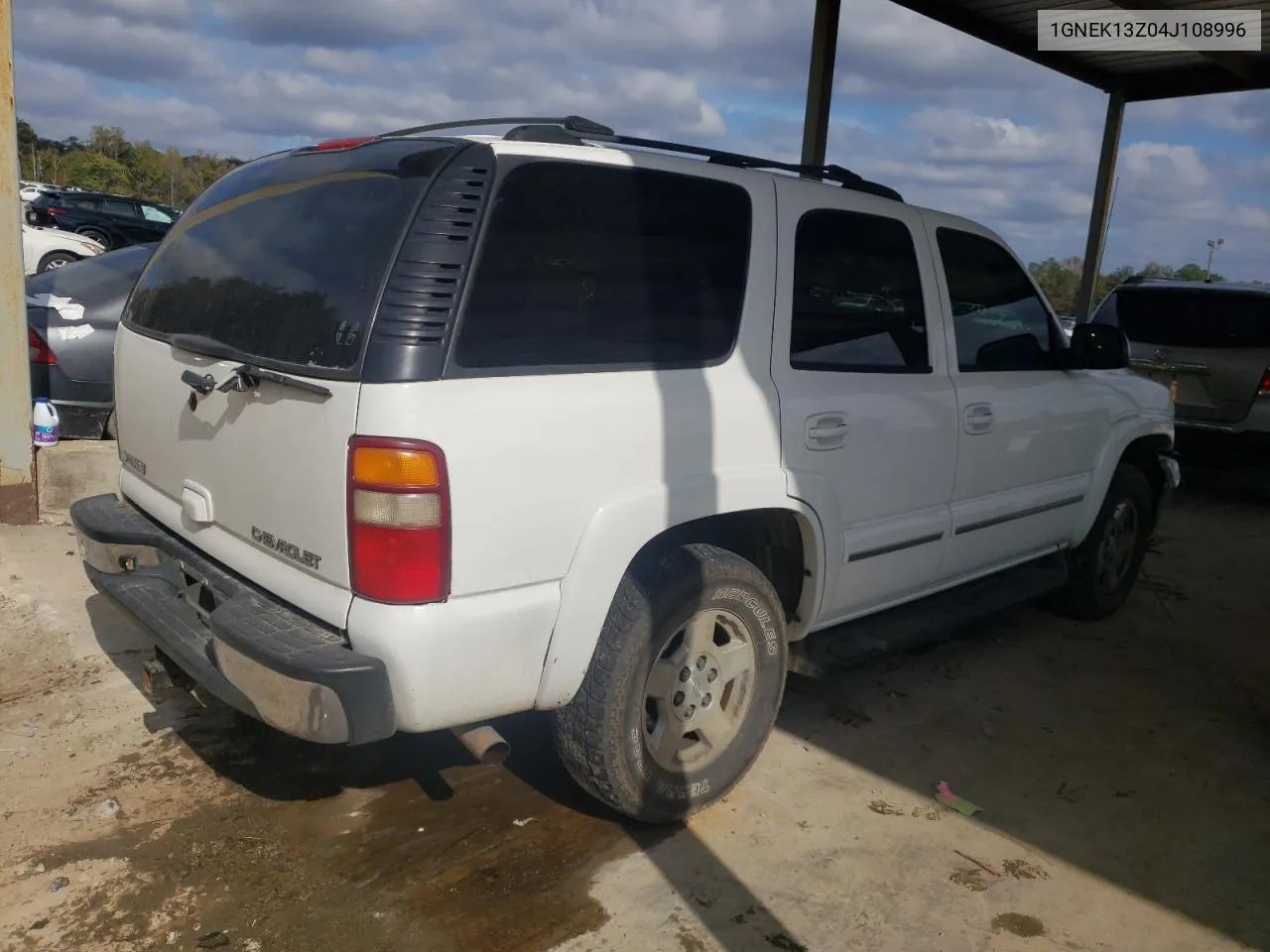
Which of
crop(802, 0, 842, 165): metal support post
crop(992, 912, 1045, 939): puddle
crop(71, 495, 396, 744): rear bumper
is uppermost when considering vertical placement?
crop(802, 0, 842, 165): metal support post

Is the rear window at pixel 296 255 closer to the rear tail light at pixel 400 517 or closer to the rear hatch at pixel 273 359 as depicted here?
the rear hatch at pixel 273 359

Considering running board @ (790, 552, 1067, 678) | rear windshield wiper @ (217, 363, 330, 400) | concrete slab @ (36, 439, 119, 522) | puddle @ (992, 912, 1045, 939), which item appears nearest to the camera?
rear windshield wiper @ (217, 363, 330, 400)

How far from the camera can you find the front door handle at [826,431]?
3.23 meters

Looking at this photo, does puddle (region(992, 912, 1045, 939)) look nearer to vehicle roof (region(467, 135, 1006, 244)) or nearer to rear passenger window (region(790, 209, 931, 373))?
rear passenger window (region(790, 209, 931, 373))

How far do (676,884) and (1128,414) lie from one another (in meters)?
3.41

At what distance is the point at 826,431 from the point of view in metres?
3.28

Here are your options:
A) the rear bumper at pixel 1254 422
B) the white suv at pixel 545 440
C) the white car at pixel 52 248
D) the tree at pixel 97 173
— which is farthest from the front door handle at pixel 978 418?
the tree at pixel 97 173

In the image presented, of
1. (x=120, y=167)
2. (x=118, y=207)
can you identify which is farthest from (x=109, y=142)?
(x=118, y=207)

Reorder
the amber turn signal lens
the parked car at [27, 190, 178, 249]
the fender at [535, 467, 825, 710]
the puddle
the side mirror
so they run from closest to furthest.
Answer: the amber turn signal lens, the fender at [535, 467, 825, 710], the puddle, the side mirror, the parked car at [27, 190, 178, 249]

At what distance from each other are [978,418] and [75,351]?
5148mm

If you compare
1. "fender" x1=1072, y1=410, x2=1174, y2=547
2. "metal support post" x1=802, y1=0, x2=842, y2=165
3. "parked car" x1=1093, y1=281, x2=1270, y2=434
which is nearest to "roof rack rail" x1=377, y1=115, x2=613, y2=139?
"fender" x1=1072, y1=410, x2=1174, y2=547

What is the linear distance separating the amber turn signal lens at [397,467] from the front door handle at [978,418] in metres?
2.35

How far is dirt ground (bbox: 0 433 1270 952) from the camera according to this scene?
2.69 metres

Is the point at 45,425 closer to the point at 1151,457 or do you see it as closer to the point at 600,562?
the point at 600,562
